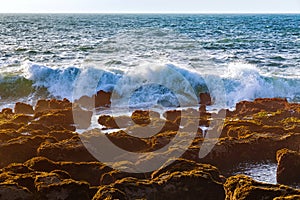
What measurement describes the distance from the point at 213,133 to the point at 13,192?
450 cm

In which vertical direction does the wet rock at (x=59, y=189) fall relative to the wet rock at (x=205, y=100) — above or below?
above

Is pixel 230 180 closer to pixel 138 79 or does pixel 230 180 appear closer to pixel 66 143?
pixel 66 143

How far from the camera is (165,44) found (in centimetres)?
3109

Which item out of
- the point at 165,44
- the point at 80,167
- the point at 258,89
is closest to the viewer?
the point at 80,167

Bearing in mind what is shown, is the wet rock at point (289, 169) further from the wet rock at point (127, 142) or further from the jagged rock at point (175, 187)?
the wet rock at point (127, 142)

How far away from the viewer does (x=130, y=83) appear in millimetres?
16016

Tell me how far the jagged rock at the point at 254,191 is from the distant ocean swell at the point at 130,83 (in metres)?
9.39

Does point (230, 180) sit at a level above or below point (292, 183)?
above

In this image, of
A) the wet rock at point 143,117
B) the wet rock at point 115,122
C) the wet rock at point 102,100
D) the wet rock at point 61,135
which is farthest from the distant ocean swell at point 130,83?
the wet rock at point 61,135

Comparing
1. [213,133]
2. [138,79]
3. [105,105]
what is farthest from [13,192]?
[138,79]

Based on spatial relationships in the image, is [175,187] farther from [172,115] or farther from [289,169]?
[172,115]

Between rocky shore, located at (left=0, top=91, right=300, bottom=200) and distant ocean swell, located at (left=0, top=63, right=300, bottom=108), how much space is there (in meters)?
4.45

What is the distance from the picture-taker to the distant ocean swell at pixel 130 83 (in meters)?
15.1

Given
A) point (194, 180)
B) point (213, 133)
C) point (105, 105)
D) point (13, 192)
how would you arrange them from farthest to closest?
1. point (105, 105)
2. point (213, 133)
3. point (194, 180)
4. point (13, 192)
